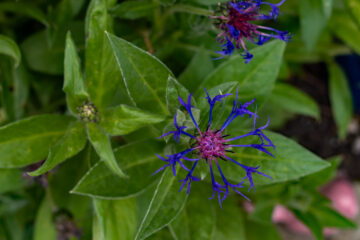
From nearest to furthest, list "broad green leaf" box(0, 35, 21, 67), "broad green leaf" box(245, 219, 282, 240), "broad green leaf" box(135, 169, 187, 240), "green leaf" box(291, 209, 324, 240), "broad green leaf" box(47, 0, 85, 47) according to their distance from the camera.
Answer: "broad green leaf" box(135, 169, 187, 240) < "broad green leaf" box(0, 35, 21, 67) < "broad green leaf" box(47, 0, 85, 47) < "green leaf" box(291, 209, 324, 240) < "broad green leaf" box(245, 219, 282, 240)

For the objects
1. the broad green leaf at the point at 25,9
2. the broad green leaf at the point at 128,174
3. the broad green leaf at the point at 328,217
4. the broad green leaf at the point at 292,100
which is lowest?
the broad green leaf at the point at 328,217

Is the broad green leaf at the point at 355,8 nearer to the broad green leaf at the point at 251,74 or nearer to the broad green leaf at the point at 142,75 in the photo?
the broad green leaf at the point at 251,74

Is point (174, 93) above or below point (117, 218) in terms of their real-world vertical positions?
above

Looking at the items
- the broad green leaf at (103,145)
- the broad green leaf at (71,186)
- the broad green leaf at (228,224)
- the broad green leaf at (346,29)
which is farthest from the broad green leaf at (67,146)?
the broad green leaf at (346,29)

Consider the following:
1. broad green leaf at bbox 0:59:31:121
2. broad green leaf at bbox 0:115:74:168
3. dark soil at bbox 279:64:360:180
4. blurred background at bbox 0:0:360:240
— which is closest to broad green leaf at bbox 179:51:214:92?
blurred background at bbox 0:0:360:240

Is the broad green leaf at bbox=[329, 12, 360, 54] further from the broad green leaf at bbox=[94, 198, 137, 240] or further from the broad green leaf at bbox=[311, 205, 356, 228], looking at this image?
the broad green leaf at bbox=[94, 198, 137, 240]

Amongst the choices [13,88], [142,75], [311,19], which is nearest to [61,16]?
[13,88]

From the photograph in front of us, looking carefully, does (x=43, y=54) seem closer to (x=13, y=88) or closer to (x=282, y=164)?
(x=13, y=88)
